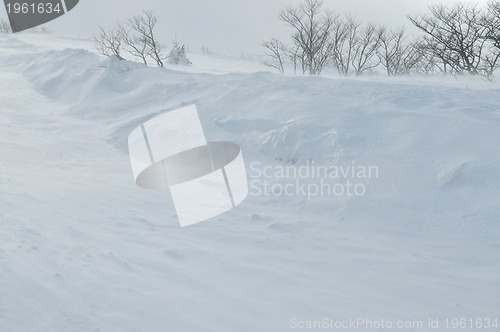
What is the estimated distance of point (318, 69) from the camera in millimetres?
31422

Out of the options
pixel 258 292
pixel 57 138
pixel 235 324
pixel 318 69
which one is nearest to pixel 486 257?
pixel 258 292

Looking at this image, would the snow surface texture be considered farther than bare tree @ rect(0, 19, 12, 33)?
No

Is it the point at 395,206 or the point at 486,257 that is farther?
the point at 395,206

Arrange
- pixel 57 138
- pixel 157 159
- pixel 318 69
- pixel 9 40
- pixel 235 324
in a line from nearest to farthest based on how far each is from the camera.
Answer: pixel 235 324 → pixel 157 159 → pixel 57 138 → pixel 9 40 → pixel 318 69

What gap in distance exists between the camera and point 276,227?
15.9 ft

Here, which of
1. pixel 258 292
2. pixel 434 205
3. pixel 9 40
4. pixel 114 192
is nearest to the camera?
pixel 258 292

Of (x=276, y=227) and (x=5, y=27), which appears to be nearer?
(x=276, y=227)

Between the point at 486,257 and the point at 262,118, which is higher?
the point at 262,118

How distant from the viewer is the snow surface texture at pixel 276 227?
319cm

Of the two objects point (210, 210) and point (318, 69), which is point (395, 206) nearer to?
point (210, 210)

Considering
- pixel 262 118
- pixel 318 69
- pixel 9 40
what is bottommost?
pixel 318 69

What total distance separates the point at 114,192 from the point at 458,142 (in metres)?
4.87

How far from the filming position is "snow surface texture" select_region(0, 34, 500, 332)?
3.19 meters

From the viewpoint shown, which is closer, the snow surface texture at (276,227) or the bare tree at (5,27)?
the snow surface texture at (276,227)
